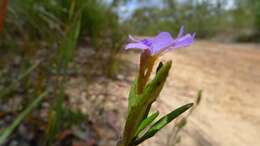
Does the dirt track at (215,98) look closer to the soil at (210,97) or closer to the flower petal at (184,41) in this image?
the soil at (210,97)

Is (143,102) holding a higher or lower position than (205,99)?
higher

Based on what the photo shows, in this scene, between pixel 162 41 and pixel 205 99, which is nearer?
pixel 162 41

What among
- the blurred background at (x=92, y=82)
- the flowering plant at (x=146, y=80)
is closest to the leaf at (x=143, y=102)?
the flowering plant at (x=146, y=80)

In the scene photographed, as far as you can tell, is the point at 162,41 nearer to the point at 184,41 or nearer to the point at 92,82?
the point at 184,41

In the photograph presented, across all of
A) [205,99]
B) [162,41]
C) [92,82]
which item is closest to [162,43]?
[162,41]

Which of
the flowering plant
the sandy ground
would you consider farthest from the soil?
the flowering plant

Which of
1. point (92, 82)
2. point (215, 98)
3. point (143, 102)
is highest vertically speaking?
point (143, 102)

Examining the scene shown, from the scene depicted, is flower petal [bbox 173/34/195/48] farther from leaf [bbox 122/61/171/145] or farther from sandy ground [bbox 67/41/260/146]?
sandy ground [bbox 67/41/260/146]

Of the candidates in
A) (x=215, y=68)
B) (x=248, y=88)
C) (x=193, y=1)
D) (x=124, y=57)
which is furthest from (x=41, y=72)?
(x=193, y=1)
